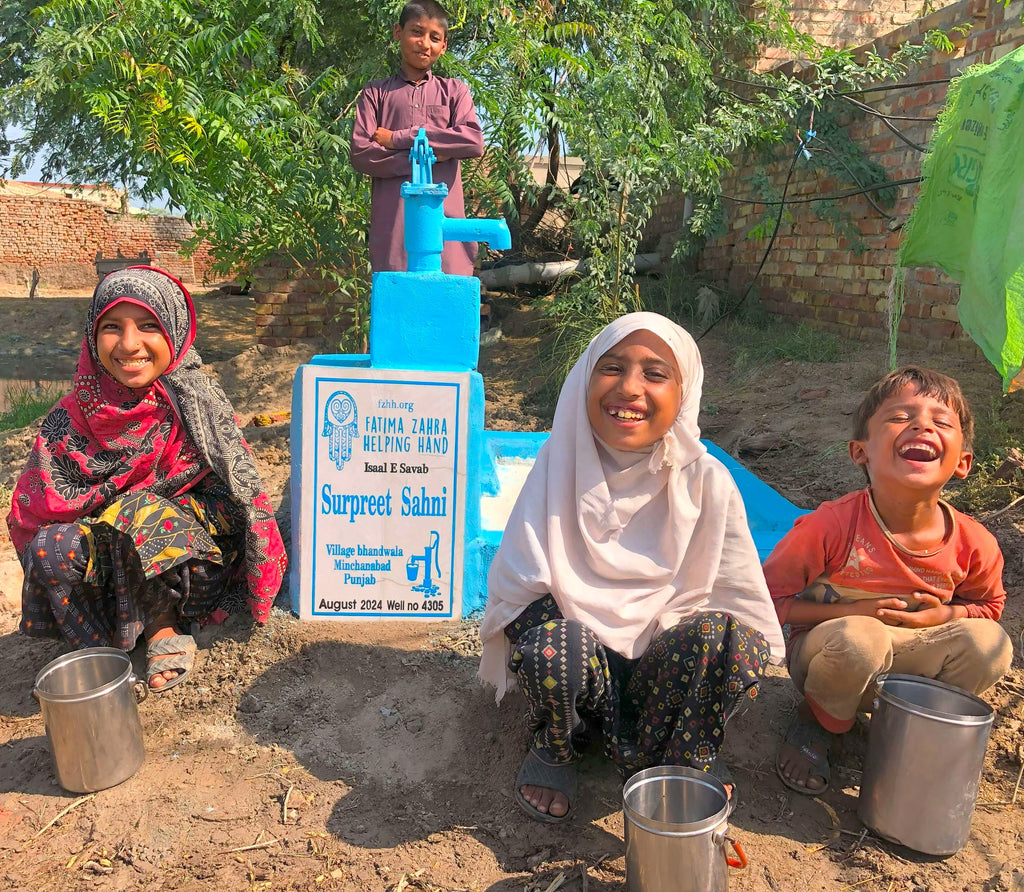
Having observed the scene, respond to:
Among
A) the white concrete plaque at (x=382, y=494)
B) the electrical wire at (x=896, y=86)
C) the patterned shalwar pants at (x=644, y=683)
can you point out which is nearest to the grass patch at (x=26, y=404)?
the white concrete plaque at (x=382, y=494)

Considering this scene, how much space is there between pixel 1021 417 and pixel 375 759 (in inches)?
135

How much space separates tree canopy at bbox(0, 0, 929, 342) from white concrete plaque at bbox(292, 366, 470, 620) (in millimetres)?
2441

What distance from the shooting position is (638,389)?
77.0 inches

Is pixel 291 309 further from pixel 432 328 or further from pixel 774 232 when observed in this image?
pixel 432 328

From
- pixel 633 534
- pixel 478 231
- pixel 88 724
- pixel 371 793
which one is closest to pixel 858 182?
pixel 478 231

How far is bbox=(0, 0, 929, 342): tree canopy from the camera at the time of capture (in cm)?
440

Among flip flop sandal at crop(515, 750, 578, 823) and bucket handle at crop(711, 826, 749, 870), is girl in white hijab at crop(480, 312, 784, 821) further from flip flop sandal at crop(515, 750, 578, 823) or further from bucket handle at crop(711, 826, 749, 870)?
bucket handle at crop(711, 826, 749, 870)

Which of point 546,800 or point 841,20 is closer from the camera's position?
point 546,800

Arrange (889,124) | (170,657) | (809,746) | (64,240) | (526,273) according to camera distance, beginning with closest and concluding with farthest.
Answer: (809,746), (170,657), (889,124), (526,273), (64,240)

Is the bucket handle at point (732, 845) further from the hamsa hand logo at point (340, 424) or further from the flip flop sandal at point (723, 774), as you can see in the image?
the hamsa hand logo at point (340, 424)

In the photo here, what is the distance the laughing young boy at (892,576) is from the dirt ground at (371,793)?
254 mm

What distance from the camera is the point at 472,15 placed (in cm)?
556

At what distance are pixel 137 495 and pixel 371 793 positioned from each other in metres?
1.15

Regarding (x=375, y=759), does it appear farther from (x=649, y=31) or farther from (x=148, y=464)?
(x=649, y=31)
